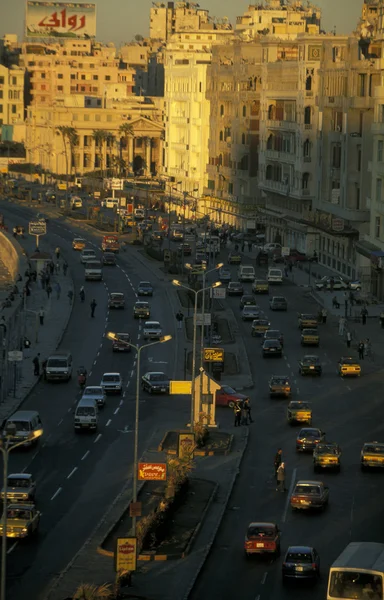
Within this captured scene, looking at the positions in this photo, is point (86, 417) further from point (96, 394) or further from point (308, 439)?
point (308, 439)

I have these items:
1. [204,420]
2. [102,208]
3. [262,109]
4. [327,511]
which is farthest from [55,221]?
[327,511]

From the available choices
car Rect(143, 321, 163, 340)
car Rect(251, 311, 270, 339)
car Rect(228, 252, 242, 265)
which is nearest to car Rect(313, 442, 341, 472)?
car Rect(143, 321, 163, 340)

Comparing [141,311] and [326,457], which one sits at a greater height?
[326,457]

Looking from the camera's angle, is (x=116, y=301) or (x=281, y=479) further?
(x=116, y=301)

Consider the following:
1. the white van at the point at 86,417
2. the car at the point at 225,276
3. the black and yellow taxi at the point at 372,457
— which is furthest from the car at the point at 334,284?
the black and yellow taxi at the point at 372,457

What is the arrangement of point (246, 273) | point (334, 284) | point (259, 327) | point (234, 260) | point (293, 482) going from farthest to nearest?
1. point (234, 260)
2. point (246, 273)
3. point (334, 284)
4. point (259, 327)
5. point (293, 482)

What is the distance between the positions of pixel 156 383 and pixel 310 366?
392 inches

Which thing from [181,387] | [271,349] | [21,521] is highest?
[181,387]

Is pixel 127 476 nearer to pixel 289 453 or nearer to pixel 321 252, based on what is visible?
pixel 289 453

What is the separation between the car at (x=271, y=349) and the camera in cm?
9238

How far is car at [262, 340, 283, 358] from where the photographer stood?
9238 centimetres

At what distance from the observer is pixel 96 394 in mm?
77062

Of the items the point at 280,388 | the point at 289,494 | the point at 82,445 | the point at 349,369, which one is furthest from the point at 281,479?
the point at 349,369

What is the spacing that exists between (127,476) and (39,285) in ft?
223
